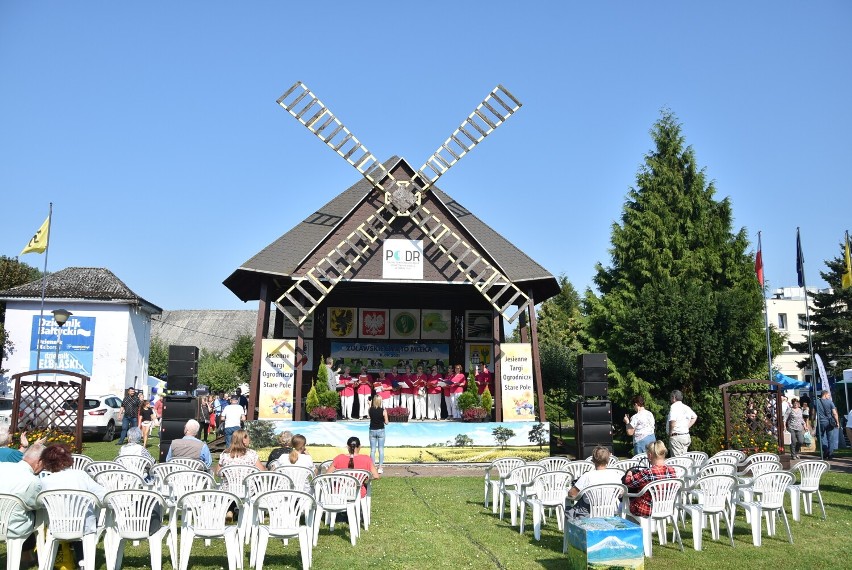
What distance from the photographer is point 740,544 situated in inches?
325

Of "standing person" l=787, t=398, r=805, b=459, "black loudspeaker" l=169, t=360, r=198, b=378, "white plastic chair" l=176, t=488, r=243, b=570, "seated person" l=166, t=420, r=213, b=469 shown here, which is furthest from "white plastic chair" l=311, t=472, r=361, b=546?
"standing person" l=787, t=398, r=805, b=459

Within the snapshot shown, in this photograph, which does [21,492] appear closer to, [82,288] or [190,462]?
[190,462]

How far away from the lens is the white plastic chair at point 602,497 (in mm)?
7480

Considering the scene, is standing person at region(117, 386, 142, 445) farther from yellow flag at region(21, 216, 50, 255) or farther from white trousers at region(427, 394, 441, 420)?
white trousers at region(427, 394, 441, 420)

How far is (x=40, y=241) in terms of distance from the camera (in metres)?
21.2

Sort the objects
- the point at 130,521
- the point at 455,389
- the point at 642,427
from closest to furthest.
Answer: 1. the point at 130,521
2. the point at 642,427
3. the point at 455,389

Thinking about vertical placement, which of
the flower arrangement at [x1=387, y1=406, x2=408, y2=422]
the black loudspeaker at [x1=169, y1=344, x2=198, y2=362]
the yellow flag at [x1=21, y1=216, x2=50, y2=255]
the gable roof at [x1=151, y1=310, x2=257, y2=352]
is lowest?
the flower arrangement at [x1=387, y1=406, x2=408, y2=422]

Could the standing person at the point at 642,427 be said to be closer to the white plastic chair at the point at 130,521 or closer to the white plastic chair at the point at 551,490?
the white plastic chair at the point at 551,490

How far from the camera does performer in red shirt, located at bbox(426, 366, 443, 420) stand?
19.8m

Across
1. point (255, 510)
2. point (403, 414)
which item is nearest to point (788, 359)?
point (403, 414)

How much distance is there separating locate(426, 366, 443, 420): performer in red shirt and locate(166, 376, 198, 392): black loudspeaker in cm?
638

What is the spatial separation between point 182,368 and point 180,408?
97 cm

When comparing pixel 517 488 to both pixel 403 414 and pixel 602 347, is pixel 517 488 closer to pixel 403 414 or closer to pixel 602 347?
pixel 403 414

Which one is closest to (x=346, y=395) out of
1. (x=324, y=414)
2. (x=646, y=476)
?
(x=324, y=414)
